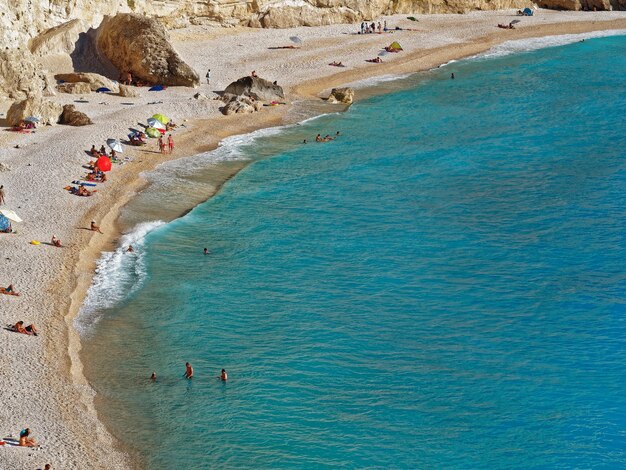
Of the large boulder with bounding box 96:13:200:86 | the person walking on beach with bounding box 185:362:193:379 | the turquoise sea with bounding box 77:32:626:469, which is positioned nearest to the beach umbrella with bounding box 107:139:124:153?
the turquoise sea with bounding box 77:32:626:469

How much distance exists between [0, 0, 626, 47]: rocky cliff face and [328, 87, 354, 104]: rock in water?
1682cm

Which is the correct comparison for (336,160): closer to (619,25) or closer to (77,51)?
(77,51)

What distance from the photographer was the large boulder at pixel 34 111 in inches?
2253

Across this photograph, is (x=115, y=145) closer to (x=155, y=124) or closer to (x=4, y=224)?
(x=155, y=124)

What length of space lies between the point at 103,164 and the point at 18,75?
13437 mm

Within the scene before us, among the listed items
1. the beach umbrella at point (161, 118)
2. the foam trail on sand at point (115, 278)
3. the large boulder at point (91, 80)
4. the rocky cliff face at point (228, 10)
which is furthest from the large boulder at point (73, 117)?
the foam trail on sand at point (115, 278)

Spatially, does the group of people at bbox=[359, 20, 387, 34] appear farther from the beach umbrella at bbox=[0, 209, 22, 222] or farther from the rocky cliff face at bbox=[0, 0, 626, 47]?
the beach umbrella at bbox=[0, 209, 22, 222]

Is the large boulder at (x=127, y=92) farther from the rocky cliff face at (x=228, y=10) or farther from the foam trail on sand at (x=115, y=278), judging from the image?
the foam trail on sand at (x=115, y=278)

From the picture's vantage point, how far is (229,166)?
56812 millimetres

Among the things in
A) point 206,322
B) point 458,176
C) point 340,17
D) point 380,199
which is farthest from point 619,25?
point 206,322

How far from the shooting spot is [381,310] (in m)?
38.7

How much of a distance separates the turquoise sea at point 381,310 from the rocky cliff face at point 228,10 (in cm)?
2083

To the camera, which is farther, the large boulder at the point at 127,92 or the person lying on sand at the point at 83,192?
the large boulder at the point at 127,92

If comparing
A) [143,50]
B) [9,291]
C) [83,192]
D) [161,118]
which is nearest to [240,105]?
[161,118]
